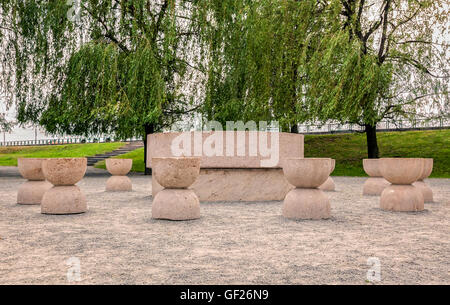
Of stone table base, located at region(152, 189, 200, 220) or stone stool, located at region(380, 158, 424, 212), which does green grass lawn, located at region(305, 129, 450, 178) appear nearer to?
stone stool, located at region(380, 158, 424, 212)

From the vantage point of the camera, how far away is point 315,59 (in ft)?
52.1

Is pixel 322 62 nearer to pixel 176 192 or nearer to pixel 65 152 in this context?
pixel 176 192

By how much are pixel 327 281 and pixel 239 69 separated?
13061 millimetres

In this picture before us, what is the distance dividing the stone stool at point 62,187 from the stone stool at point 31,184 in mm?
1408

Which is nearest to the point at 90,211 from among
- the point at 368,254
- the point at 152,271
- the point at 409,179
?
the point at 152,271

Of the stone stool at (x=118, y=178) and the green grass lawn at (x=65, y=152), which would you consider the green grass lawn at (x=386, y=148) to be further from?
the green grass lawn at (x=65, y=152)

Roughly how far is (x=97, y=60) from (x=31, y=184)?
7.47 metres

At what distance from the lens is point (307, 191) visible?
6.43 m

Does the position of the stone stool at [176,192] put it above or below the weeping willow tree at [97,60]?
below

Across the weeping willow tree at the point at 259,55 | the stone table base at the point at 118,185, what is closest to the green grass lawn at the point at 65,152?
the weeping willow tree at the point at 259,55

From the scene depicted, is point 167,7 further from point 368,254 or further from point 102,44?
point 368,254

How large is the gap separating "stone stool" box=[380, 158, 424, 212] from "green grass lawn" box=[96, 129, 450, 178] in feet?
35.9

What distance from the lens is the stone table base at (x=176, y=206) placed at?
6.22 m

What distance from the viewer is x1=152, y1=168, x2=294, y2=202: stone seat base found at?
8734 mm
